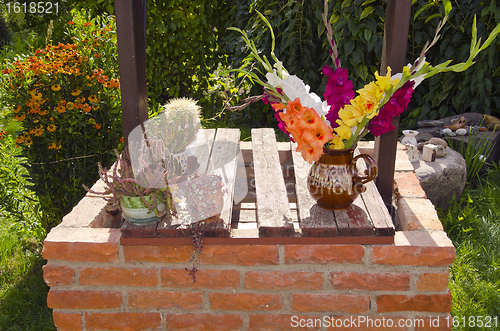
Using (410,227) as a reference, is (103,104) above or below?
above

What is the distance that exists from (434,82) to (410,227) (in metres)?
2.79

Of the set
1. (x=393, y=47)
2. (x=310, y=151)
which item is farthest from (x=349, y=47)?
(x=310, y=151)

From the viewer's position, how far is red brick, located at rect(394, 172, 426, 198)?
2.13m

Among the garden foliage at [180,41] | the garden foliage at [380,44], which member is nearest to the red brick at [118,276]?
the garden foliage at [380,44]

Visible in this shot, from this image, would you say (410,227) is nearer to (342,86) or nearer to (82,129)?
(342,86)

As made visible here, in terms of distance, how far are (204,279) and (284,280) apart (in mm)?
326

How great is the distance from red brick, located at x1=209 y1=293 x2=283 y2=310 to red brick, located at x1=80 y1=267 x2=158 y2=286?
27 cm

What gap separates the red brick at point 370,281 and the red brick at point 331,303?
5 cm

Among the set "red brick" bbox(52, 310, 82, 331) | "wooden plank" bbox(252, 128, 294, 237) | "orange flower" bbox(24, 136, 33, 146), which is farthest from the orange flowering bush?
"red brick" bbox(52, 310, 82, 331)

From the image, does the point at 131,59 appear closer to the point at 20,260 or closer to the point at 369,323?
the point at 369,323

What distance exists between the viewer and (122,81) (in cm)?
191

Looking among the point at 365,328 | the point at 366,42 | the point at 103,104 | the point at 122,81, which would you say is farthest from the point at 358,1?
the point at 365,328

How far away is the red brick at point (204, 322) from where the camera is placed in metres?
1.80

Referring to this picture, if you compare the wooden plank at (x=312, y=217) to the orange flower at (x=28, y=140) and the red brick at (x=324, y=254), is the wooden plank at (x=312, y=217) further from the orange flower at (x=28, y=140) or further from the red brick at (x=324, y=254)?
the orange flower at (x=28, y=140)
